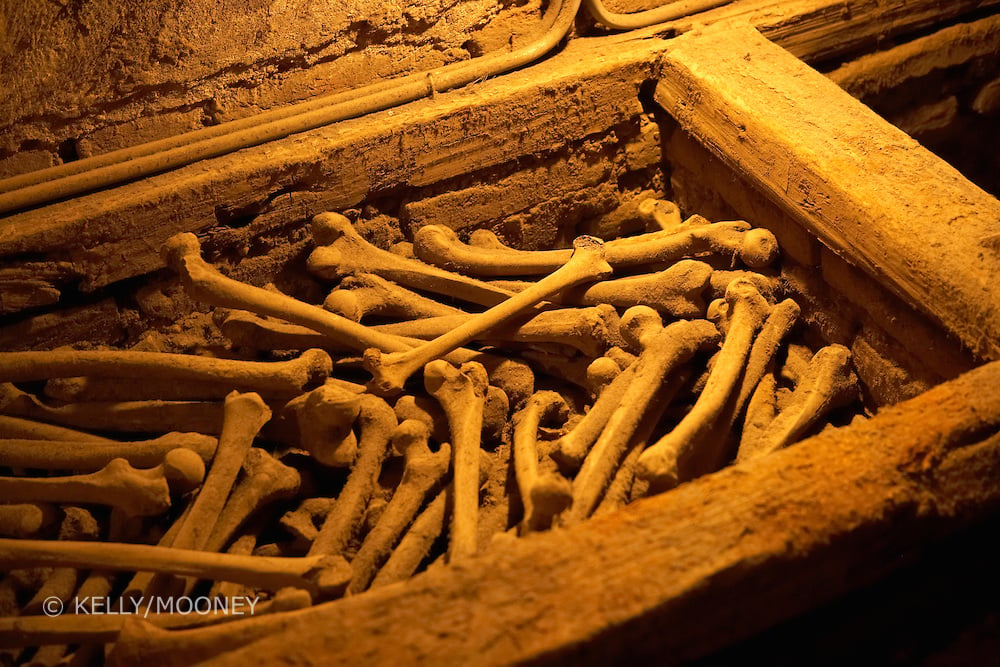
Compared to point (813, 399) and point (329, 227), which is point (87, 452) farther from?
point (813, 399)

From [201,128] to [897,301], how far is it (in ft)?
6.53

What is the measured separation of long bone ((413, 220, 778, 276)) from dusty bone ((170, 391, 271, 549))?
732 millimetres

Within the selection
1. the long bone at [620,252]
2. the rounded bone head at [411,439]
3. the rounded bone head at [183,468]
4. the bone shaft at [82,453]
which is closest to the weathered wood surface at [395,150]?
the long bone at [620,252]

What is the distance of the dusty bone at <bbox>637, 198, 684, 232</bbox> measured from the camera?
9.41 ft

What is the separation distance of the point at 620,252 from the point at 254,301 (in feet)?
3.37

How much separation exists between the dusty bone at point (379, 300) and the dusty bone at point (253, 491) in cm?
50

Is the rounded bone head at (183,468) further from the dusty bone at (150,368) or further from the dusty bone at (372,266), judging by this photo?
the dusty bone at (372,266)

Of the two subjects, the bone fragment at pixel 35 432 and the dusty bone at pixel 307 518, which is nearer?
the dusty bone at pixel 307 518

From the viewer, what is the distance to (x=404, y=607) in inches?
54.1

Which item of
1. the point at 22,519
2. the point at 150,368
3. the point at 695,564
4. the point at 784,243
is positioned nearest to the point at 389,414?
the point at 150,368

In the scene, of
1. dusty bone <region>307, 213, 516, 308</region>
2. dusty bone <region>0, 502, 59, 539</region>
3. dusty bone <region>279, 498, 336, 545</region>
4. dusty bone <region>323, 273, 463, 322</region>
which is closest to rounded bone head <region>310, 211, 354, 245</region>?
dusty bone <region>307, 213, 516, 308</region>

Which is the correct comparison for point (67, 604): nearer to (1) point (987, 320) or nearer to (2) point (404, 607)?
(2) point (404, 607)

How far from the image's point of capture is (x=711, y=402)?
199 centimetres

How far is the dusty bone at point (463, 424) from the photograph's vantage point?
1782mm
